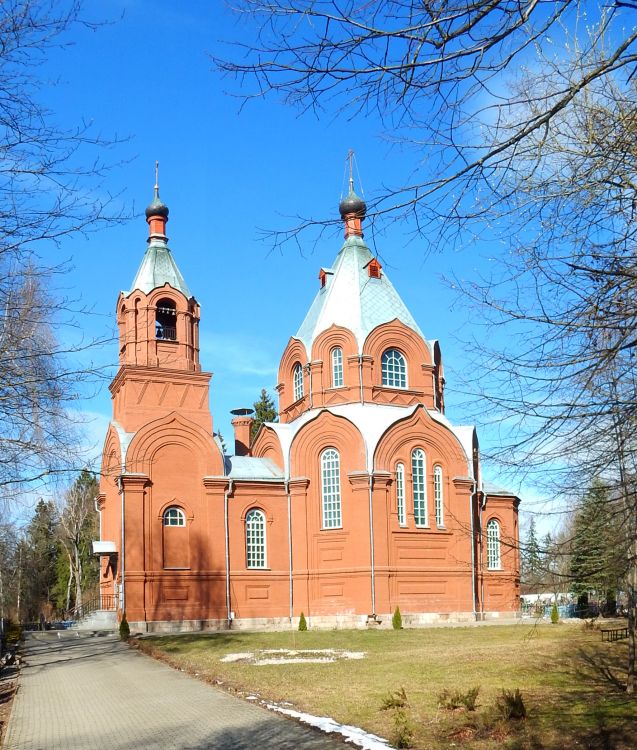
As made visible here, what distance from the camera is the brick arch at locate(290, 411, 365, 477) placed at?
29391mm

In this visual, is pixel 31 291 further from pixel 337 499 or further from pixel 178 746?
pixel 337 499

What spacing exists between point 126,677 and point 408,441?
15.9 meters

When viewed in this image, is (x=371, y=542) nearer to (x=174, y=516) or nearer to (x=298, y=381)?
(x=174, y=516)

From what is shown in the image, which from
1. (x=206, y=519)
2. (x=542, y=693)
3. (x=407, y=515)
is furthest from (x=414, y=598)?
(x=542, y=693)

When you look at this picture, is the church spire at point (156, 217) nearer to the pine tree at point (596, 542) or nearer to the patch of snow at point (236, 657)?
the patch of snow at point (236, 657)

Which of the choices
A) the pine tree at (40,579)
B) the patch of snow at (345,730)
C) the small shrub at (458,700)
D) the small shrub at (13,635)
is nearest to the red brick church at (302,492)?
the small shrub at (13,635)

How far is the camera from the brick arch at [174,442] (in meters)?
28.6

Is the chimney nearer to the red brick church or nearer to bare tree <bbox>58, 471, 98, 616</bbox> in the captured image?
the red brick church

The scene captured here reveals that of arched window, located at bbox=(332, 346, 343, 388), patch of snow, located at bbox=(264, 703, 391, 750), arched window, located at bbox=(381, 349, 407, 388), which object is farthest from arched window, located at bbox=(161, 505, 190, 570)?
patch of snow, located at bbox=(264, 703, 391, 750)

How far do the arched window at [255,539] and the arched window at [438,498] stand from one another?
5984 mm

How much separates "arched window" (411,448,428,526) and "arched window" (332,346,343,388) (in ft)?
12.6

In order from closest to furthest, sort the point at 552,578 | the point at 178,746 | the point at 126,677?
the point at 552,578 < the point at 178,746 < the point at 126,677

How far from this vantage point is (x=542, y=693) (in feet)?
39.1

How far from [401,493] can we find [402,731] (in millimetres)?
20341
